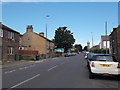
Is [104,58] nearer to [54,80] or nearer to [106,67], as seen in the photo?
[106,67]

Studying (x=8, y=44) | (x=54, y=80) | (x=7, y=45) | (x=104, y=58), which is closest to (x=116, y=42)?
(x=8, y=44)

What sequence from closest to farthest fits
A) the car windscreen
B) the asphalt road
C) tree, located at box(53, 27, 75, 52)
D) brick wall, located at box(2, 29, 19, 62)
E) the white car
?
the asphalt road
the white car
the car windscreen
brick wall, located at box(2, 29, 19, 62)
tree, located at box(53, 27, 75, 52)

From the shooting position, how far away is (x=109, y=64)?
35.4ft

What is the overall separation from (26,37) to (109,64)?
167ft

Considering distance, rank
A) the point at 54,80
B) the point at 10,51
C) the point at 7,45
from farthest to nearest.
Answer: the point at 10,51 < the point at 7,45 < the point at 54,80

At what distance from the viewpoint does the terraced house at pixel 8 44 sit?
29038mm

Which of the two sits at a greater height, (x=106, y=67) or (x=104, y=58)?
(x=104, y=58)

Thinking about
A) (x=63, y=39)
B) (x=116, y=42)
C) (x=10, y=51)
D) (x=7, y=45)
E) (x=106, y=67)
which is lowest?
(x=106, y=67)

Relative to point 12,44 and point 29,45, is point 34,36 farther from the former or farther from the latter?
point 12,44

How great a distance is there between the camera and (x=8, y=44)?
31.2 metres

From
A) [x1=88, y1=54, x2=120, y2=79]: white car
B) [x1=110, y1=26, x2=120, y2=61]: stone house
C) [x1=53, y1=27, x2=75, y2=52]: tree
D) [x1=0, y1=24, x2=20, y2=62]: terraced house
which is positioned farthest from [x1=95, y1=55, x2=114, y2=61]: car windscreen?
[x1=53, y1=27, x2=75, y2=52]: tree

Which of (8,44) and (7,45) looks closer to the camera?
(7,45)

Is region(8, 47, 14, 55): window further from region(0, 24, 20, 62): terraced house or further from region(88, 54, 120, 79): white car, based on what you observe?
region(88, 54, 120, 79): white car

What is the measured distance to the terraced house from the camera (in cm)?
2904
